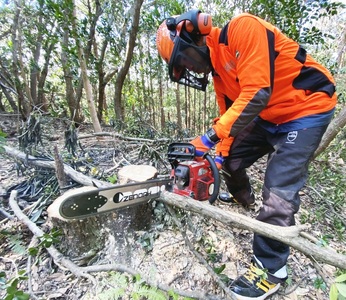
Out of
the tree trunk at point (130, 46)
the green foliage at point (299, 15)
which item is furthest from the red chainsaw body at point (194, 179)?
the tree trunk at point (130, 46)

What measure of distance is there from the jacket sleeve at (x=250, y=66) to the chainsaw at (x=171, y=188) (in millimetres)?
263

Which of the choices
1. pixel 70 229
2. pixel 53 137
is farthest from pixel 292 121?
pixel 53 137

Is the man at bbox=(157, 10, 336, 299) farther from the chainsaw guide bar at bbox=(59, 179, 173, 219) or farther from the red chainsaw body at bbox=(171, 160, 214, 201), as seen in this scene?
the chainsaw guide bar at bbox=(59, 179, 173, 219)

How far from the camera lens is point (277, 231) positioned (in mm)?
1147

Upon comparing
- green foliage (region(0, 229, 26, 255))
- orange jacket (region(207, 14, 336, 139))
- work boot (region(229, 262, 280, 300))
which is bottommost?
work boot (region(229, 262, 280, 300))

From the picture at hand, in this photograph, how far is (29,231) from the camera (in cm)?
173

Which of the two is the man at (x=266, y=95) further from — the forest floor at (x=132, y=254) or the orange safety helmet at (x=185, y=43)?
the forest floor at (x=132, y=254)

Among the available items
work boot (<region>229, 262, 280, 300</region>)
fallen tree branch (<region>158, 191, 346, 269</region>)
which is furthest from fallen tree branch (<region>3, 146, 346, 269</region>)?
work boot (<region>229, 262, 280, 300</region>)

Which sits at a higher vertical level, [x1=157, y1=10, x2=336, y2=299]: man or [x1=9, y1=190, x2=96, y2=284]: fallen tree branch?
[x1=157, y1=10, x2=336, y2=299]: man

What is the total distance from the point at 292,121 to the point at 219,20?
4.81 meters

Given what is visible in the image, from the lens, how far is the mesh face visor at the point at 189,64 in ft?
4.82

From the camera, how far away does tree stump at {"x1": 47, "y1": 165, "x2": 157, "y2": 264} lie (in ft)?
4.99

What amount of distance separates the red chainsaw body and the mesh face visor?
25.1 inches

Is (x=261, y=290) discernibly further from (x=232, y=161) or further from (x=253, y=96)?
(x=253, y=96)
